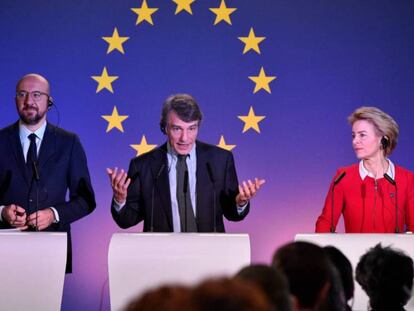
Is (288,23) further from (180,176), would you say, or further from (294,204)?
(180,176)

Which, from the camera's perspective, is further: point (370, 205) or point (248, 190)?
point (370, 205)

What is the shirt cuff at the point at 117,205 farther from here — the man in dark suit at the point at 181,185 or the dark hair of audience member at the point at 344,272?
the dark hair of audience member at the point at 344,272

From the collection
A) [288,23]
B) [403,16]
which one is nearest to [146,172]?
[288,23]

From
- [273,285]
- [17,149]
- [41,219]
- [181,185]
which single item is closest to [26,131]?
[17,149]

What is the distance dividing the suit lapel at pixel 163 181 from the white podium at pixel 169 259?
849 mm

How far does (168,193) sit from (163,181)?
83 millimetres

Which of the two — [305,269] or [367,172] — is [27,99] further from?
[305,269]

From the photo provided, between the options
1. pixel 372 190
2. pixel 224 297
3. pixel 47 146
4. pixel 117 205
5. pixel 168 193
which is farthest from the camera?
pixel 372 190

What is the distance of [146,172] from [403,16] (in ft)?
8.68

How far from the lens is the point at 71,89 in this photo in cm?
603

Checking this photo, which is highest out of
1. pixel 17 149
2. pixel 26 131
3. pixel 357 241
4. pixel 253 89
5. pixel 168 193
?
pixel 253 89

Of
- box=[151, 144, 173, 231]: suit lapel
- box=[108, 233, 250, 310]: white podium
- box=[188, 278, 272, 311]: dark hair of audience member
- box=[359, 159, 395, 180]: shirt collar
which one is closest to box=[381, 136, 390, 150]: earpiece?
box=[359, 159, 395, 180]: shirt collar

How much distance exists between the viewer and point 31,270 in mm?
3656

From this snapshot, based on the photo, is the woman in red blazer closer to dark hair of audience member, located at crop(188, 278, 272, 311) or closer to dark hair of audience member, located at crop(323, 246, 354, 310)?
dark hair of audience member, located at crop(323, 246, 354, 310)
